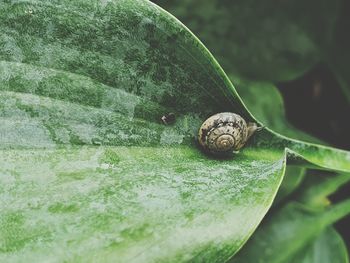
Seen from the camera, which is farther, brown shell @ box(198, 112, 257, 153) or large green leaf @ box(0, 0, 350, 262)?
brown shell @ box(198, 112, 257, 153)

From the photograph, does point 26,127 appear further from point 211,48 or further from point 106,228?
point 211,48

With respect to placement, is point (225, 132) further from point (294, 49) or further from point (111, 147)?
point (294, 49)

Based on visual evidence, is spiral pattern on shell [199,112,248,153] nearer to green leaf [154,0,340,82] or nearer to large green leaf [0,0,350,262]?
large green leaf [0,0,350,262]

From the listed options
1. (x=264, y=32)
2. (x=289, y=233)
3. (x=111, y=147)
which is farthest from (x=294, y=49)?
(x=111, y=147)

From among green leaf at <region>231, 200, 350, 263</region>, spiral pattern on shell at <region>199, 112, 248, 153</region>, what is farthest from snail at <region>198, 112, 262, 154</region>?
green leaf at <region>231, 200, 350, 263</region>

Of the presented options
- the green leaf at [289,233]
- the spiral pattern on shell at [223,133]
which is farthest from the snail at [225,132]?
the green leaf at [289,233]

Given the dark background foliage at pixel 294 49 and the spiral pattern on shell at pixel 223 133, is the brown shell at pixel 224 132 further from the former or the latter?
the dark background foliage at pixel 294 49
